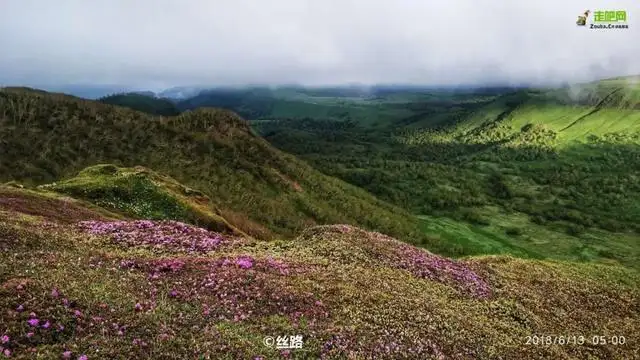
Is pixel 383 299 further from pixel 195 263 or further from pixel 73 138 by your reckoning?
pixel 73 138

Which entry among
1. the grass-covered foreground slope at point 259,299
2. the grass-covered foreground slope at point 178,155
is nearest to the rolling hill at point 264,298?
the grass-covered foreground slope at point 259,299

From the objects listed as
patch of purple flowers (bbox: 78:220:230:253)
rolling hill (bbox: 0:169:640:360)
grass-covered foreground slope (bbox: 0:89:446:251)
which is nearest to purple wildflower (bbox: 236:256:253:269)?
rolling hill (bbox: 0:169:640:360)

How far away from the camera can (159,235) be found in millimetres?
33062

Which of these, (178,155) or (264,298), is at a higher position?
(178,155)

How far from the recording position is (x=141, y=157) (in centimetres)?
8306

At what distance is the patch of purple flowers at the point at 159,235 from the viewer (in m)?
31.5

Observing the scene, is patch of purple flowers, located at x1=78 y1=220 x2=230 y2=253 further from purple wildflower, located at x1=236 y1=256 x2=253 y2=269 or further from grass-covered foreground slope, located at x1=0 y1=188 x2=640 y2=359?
purple wildflower, located at x1=236 y1=256 x2=253 y2=269
